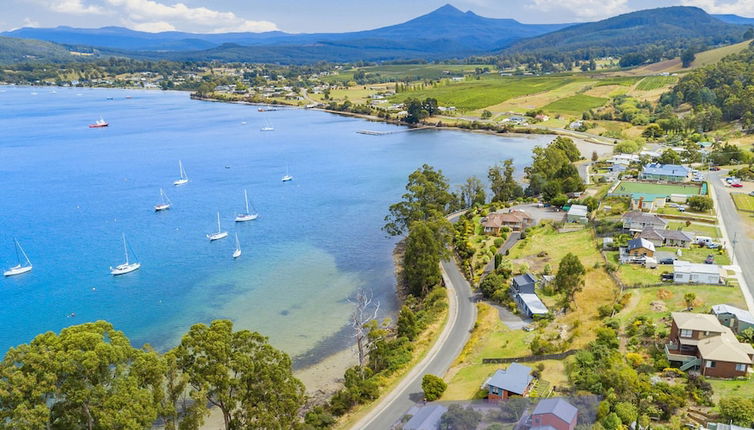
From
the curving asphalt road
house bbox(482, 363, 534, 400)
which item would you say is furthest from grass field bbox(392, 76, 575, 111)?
house bbox(482, 363, 534, 400)

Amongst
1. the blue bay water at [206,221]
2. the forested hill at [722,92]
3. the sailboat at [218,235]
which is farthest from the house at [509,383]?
the forested hill at [722,92]

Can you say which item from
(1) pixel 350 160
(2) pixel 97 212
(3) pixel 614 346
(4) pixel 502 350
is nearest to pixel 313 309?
(4) pixel 502 350

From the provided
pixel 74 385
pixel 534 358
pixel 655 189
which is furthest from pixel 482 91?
pixel 74 385

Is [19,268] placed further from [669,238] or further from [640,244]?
[669,238]

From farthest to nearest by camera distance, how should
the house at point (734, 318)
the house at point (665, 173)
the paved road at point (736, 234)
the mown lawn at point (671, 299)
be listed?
the house at point (665, 173) → the paved road at point (736, 234) → the mown lawn at point (671, 299) → the house at point (734, 318)

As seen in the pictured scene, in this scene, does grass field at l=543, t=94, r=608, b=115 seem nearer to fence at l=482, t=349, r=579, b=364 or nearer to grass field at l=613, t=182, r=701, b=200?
grass field at l=613, t=182, r=701, b=200

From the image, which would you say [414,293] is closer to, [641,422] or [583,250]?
[583,250]

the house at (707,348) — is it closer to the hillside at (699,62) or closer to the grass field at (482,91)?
the grass field at (482,91)
